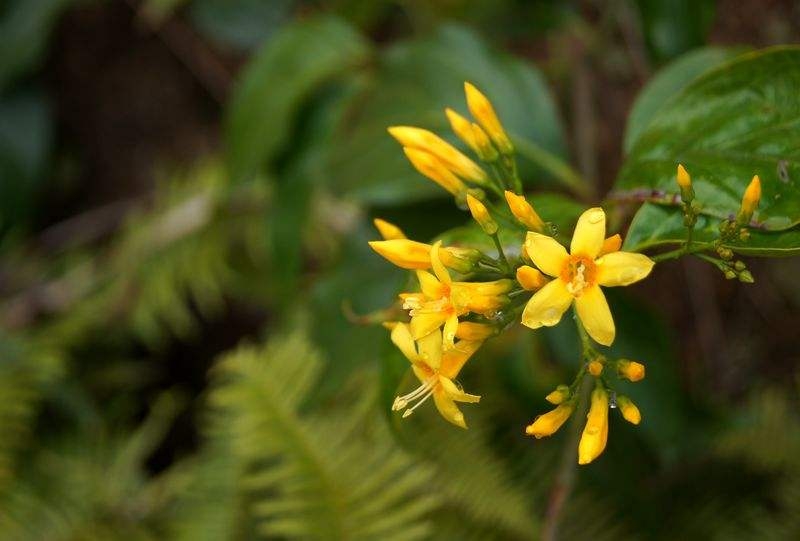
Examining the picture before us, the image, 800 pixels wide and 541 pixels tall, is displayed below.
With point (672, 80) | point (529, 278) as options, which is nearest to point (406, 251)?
point (529, 278)

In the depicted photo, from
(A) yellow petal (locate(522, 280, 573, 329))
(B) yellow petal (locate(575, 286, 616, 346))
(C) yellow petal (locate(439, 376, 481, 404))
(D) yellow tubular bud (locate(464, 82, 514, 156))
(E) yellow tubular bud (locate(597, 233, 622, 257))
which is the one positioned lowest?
(C) yellow petal (locate(439, 376, 481, 404))

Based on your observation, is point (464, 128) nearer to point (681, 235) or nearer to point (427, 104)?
point (681, 235)

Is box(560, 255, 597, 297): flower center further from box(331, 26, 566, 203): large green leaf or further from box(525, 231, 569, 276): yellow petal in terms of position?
box(331, 26, 566, 203): large green leaf

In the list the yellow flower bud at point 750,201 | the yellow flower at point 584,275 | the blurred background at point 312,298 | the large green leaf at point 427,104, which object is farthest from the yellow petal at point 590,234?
the large green leaf at point 427,104

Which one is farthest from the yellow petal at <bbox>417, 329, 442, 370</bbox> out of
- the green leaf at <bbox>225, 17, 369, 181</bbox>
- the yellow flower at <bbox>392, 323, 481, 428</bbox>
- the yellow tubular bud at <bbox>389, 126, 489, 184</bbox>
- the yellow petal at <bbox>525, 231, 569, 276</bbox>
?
the green leaf at <bbox>225, 17, 369, 181</bbox>

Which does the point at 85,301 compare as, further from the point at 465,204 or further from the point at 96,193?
the point at 465,204

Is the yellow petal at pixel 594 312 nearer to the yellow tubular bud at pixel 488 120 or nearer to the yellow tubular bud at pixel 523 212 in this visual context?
the yellow tubular bud at pixel 523 212

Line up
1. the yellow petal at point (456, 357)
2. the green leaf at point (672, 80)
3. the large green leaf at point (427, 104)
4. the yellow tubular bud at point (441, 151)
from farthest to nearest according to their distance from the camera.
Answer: the large green leaf at point (427, 104)
the green leaf at point (672, 80)
the yellow tubular bud at point (441, 151)
the yellow petal at point (456, 357)

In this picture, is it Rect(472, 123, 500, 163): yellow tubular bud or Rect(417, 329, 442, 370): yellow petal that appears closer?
Rect(417, 329, 442, 370): yellow petal
